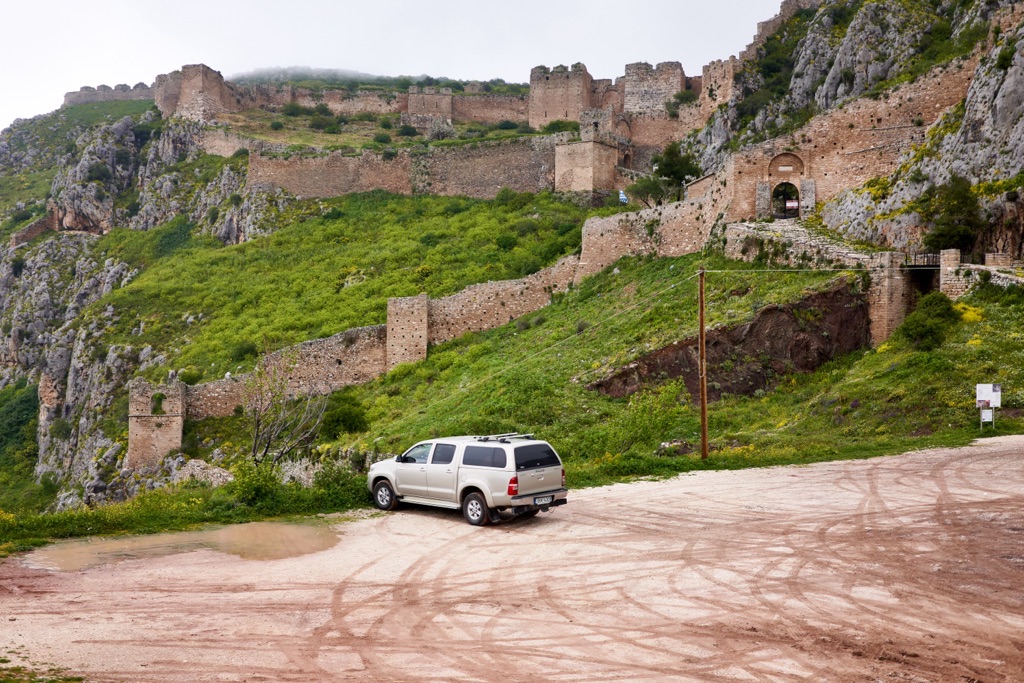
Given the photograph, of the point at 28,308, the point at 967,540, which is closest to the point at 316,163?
the point at 28,308

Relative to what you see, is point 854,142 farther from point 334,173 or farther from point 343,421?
point 334,173

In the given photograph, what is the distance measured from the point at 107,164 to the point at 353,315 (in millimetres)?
39010

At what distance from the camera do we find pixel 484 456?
14547mm

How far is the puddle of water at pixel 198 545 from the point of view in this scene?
11977 millimetres

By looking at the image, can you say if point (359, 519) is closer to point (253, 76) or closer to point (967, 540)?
point (967, 540)

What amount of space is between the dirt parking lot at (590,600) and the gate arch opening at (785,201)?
1968 cm

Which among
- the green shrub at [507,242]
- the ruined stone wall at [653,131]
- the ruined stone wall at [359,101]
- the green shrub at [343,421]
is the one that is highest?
the ruined stone wall at [359,101]

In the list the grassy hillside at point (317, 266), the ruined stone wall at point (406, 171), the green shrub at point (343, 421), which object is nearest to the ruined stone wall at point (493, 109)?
the ruined stone wall at point (406, 171)

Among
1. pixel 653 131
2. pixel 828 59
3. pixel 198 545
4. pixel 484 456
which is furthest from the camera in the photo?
pixel 653 131

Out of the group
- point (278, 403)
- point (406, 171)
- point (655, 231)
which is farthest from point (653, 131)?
point (278, 403)

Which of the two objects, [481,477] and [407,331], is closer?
[481,477]

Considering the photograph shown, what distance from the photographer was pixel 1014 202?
83.4 feet

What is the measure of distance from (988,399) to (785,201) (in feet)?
54.3

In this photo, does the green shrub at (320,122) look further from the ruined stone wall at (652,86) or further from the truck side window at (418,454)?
the truck side window at (418,454)
